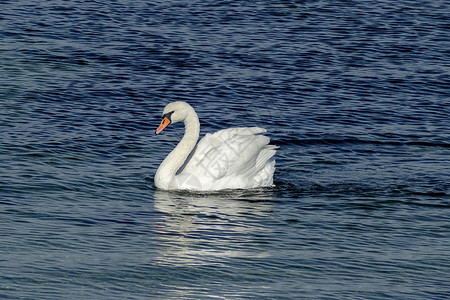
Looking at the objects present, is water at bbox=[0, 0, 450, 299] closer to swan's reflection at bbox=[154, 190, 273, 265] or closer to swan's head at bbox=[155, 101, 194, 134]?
swan's reflection at bbox=[154, 190, 273, 265]

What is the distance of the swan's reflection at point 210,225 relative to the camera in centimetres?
1276

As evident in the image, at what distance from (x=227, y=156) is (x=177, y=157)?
851 mm

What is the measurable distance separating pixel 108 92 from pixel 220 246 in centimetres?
956

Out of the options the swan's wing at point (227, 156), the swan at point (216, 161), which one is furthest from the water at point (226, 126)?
the swan's wing at point (227, 156)

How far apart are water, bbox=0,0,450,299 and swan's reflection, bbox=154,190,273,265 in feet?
0.15

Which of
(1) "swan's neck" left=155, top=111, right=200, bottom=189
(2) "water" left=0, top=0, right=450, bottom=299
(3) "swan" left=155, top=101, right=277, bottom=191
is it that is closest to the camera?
(2) "water" left=0, top=0, right=450, bottom=299

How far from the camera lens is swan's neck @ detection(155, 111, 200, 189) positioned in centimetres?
1620

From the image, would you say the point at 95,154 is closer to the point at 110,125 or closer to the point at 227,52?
the point at 110,125

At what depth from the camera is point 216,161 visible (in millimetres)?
16406

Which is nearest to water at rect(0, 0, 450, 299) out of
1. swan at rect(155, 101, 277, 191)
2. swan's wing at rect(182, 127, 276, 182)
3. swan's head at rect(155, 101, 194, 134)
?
swan at rect(155, 101, 277, 191)

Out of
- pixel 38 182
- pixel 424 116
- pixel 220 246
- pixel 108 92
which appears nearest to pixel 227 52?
pixel 108 92

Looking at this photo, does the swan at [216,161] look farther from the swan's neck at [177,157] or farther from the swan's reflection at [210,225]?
the swan's reflection at [210,225]

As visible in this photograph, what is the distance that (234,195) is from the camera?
1623cm

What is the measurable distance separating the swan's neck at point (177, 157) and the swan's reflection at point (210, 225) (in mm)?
210
